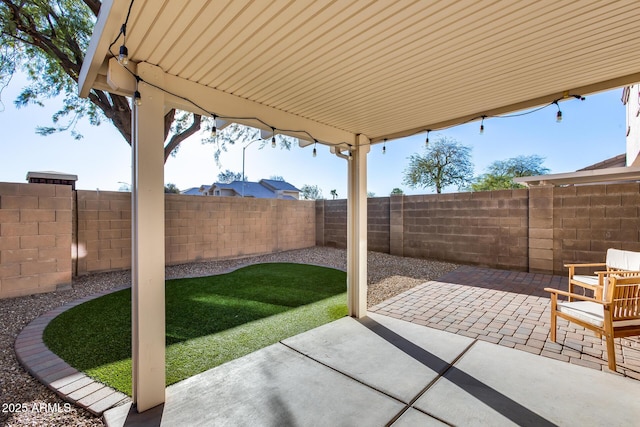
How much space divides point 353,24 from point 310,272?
529 cm

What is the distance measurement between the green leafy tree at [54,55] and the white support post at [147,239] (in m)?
5.66

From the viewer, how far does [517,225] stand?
6293 millimetres

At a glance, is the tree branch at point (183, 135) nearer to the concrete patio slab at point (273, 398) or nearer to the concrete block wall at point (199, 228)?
the concrete block wall at point (199, 228)

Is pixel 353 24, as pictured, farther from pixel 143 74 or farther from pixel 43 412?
pixel 43 412

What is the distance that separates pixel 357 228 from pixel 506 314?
2.36 metres

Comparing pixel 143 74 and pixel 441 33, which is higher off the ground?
pixel 441 33

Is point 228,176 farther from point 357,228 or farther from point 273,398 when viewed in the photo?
point 273,398

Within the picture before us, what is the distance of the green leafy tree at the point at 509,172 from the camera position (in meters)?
22.5

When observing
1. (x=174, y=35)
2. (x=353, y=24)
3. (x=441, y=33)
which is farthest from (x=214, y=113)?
(x=441, y=33)

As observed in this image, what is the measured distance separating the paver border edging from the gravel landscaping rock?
0.13 ft

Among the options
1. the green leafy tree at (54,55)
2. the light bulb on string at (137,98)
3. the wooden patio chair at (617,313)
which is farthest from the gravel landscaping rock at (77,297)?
the green leafy tree at (54,55)

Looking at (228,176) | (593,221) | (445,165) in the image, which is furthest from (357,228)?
(228,176)

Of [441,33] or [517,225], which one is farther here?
[517,225]

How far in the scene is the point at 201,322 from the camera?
3.42 meters
